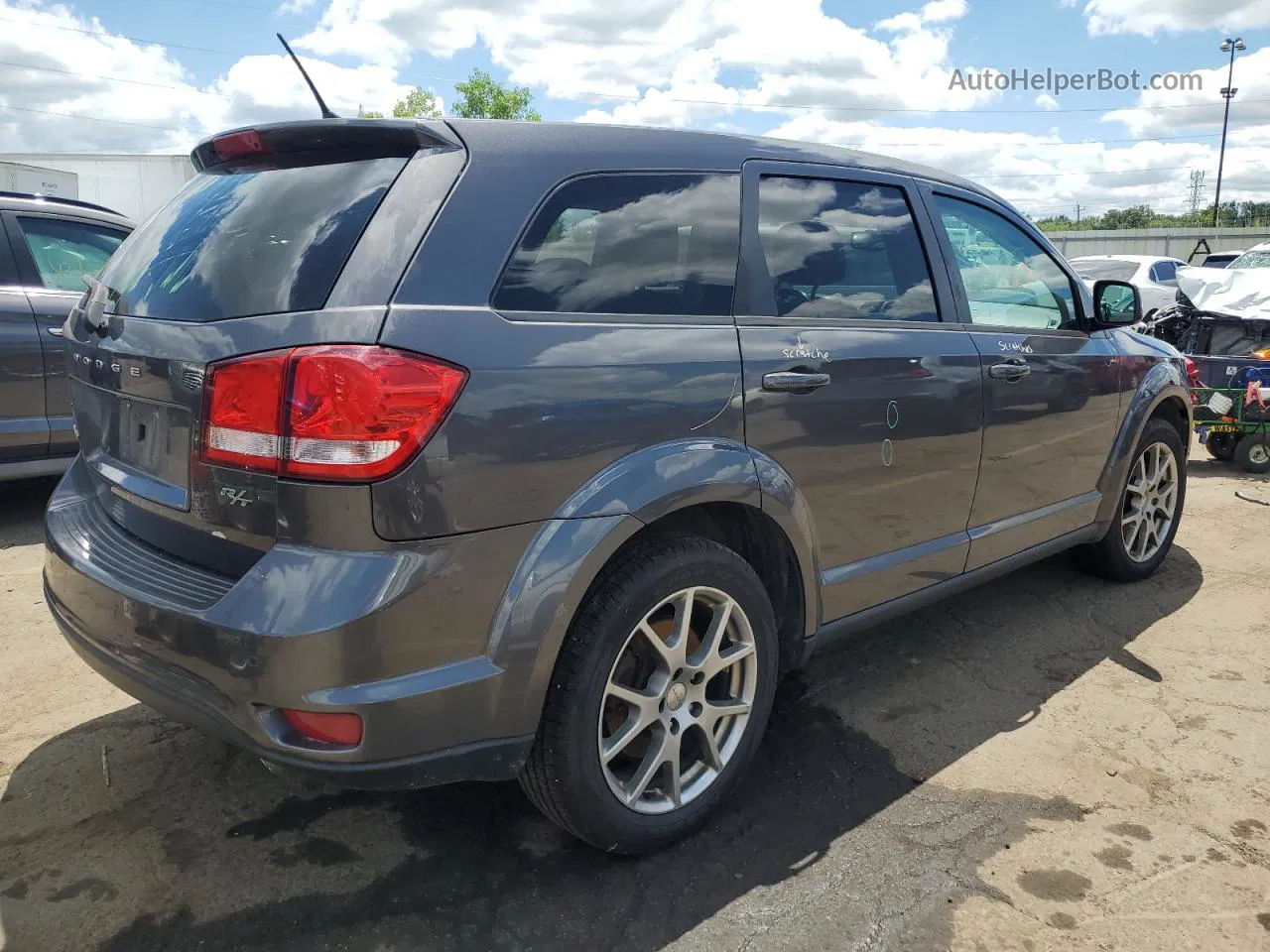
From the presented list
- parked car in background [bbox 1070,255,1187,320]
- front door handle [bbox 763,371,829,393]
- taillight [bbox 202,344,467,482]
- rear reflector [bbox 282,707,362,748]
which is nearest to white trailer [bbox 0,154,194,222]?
parked car in background [bbox 1070,255,1187,320]

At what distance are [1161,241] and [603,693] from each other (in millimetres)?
45599

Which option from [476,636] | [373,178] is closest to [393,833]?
[476,636]

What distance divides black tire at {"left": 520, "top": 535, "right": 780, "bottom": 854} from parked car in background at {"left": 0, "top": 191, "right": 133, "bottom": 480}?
412cm

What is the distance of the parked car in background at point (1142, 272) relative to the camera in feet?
50.7

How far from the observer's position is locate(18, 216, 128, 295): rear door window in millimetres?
5273

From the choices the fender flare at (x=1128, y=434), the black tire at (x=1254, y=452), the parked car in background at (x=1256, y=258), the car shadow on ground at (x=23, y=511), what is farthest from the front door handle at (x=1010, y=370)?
the parked car in background at (x=1256, y=258)

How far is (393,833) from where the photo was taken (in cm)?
252

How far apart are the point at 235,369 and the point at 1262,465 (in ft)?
26.3

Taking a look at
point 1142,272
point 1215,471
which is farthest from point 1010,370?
point 1142,272

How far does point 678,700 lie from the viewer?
2.46 m

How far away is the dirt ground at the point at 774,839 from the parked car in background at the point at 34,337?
1873 millimetres

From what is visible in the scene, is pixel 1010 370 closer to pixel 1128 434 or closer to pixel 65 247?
pixel 1128 434

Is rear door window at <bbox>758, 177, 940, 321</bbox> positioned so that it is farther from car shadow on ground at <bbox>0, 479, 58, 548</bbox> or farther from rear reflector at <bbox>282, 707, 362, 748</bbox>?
car shadow on ground at <bbox>0, 479, 58, 548</bbox>

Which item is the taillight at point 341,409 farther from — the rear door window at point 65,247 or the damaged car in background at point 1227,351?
the damaged car in background at point 1227,351
